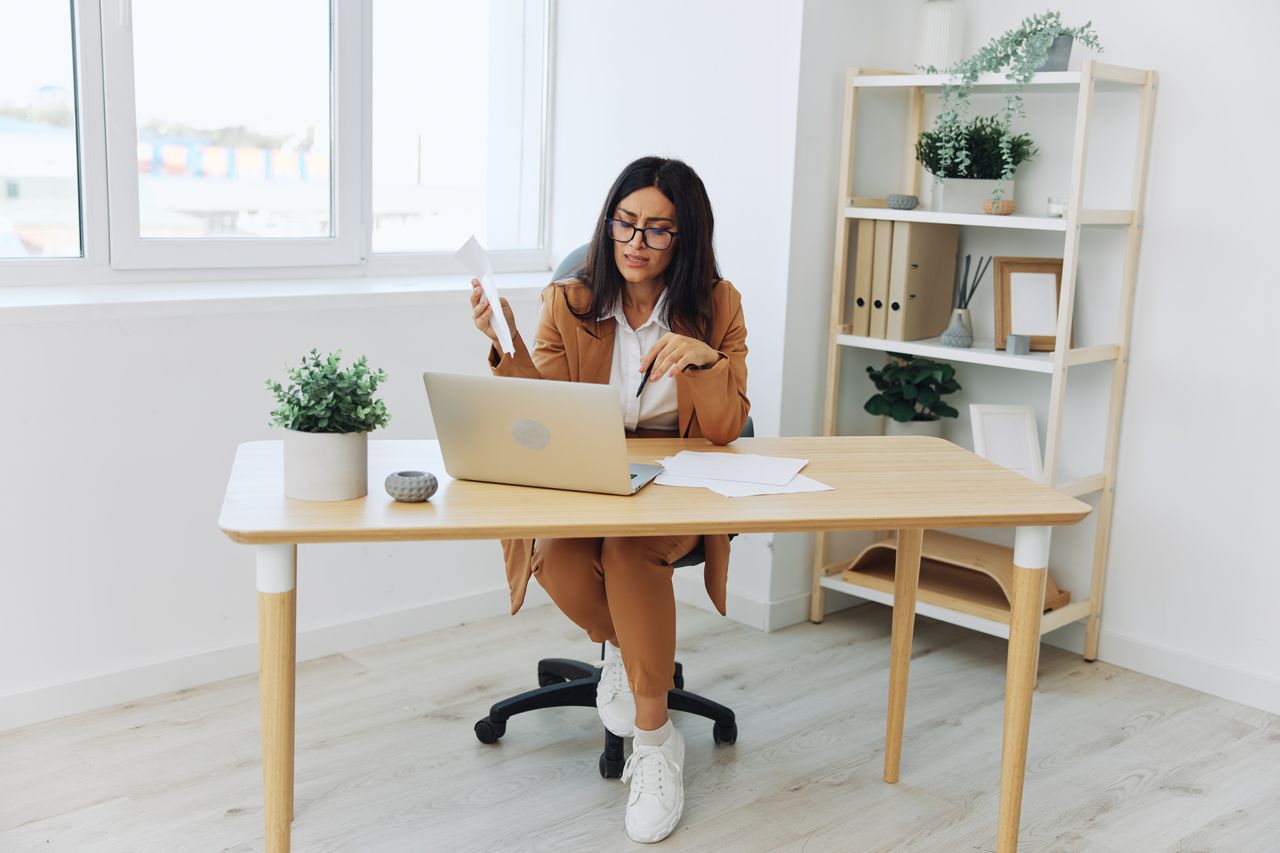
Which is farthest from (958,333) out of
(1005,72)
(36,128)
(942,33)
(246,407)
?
(36,128)

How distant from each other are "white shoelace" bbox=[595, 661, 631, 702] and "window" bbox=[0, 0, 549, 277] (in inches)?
52.5

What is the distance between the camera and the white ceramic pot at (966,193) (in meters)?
3.05

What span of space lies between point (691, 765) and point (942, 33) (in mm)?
1919

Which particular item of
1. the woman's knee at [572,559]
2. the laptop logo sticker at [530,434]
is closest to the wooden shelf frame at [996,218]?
the woman's knee at [572,559]

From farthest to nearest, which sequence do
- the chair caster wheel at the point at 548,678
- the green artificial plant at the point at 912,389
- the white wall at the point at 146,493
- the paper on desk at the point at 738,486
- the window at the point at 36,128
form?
the green artificial plant at the point at 912,389
the chair caster wheel at the point at 548,678
the window at the point at 36,128
the white wall at the point at 146,493
the paper on desk at the point at 738,486

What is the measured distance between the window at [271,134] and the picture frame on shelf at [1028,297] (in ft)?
4.46

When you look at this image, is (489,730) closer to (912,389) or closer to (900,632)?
(900,632)

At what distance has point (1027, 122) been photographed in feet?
10.3

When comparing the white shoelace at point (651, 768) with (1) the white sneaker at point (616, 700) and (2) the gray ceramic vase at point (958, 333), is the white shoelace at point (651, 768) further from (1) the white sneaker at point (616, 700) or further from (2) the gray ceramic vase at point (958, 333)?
(2) the gray ceramic vase at point (958, 333)

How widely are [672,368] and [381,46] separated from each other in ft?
5.42

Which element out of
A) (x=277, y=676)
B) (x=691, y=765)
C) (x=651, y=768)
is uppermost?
(x=277, y=676)

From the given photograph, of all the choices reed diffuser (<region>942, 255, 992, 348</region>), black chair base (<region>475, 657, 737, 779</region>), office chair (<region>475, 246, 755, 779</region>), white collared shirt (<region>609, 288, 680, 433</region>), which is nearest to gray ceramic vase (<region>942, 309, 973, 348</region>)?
reed diffuser (<region>942, 255, 992, 348</region>)

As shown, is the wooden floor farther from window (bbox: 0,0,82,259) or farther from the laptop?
window (bbox: 0,0,82,259)

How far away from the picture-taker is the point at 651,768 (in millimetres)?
2229
